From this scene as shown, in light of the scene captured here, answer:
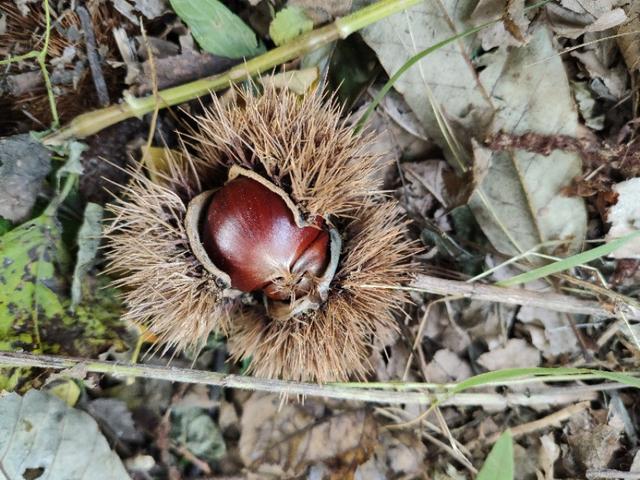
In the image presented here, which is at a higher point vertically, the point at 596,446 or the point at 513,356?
the point at 513,356

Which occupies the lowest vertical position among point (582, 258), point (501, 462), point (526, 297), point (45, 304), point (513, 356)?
point (513, 356)

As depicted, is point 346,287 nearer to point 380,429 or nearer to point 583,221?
point 380,429

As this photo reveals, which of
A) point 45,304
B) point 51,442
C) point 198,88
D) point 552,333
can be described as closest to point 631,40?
point 552,333

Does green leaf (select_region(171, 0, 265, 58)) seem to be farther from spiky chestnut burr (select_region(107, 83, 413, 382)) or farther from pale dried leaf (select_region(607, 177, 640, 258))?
pale dried leaf (select_region(607, 177, 640, 258))

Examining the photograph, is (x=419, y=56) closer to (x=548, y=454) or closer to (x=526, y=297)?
(x=526, y=297)

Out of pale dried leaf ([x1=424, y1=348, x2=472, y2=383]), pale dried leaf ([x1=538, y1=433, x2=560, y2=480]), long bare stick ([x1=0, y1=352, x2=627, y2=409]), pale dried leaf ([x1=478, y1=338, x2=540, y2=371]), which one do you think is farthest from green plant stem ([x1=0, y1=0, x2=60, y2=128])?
pale dried leaf ([x1=538, y1=433, x2=560, y2=480])

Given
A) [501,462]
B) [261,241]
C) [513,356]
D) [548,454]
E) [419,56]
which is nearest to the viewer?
[501,462]

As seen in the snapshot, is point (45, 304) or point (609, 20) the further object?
point (45, 304)

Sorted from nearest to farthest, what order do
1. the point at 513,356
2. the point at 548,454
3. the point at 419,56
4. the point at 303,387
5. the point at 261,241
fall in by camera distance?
1. the point at 261,241
2. the point at 419,56
3. the point at 303,387
4. the point at 548,454
5. the point at 513,356
